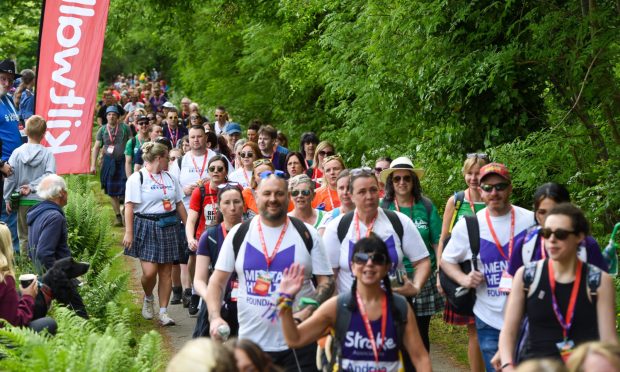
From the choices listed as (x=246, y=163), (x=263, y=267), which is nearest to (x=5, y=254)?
(x=263, y=267)

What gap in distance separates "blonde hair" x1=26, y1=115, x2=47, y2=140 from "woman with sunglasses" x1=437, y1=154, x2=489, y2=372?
17.5ft

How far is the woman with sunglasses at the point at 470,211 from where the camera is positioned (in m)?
8.67

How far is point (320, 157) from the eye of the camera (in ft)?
42.3

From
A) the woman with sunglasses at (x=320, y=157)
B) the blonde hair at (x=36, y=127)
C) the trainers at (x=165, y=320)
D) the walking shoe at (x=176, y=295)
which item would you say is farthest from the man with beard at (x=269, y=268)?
the walking shoe at (x=176, y=295)

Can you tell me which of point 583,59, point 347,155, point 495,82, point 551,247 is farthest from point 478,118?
point 551,247

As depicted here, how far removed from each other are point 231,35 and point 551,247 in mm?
21102

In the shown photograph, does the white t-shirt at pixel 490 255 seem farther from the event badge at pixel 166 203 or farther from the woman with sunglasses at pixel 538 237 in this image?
the event badge at pixel 166 203

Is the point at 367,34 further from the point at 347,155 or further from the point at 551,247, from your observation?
the point at 551,247

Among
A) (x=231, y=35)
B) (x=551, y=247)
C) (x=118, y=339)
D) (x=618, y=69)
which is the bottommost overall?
(x=118, y=339)

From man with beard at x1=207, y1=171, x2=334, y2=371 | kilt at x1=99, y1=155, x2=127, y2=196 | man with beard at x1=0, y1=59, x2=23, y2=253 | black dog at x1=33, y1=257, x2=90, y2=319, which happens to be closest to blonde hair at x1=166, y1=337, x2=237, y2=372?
man with beard at x1=207, y1=171, x2=334, y2=371

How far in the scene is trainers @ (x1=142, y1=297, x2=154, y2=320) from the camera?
1235 centimetres

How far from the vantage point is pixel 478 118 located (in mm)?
13641

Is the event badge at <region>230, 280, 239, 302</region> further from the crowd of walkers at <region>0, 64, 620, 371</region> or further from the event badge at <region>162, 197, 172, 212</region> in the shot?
the event badge at <region>162, 197, 172, 212</region>

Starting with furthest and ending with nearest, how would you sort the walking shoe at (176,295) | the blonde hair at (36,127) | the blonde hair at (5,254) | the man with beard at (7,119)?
the man with beard at (7,119), the walking shoe at (176,295), the blonde hair at (36,127), the blonde hair at (5,254)
